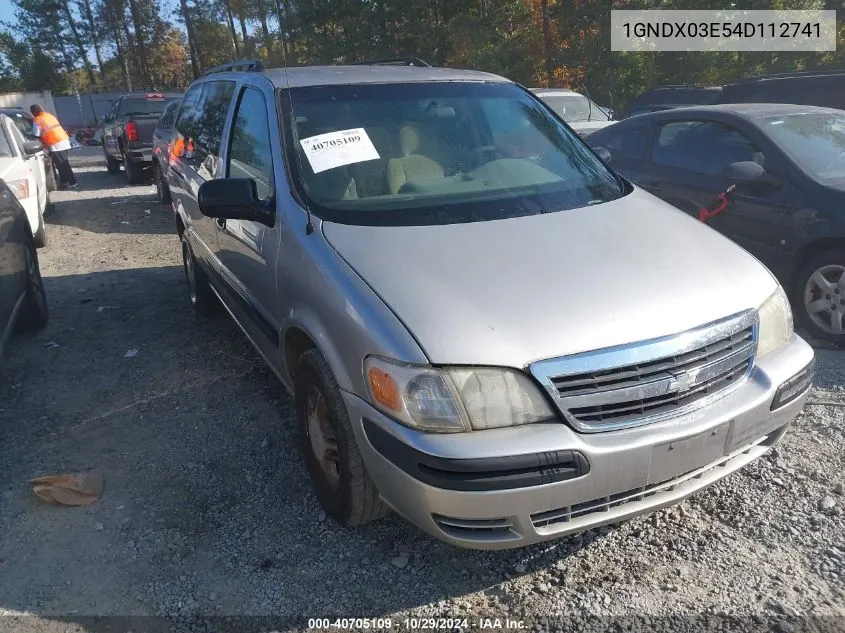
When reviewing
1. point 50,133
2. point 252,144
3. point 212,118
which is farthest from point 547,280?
point 50,133

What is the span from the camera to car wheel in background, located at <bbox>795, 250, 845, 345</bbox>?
4402 mm

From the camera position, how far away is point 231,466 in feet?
11.2

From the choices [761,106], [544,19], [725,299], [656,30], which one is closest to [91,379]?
[725,299]

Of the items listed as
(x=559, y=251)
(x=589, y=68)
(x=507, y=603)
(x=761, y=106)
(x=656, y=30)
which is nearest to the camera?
(x=507, y=603)

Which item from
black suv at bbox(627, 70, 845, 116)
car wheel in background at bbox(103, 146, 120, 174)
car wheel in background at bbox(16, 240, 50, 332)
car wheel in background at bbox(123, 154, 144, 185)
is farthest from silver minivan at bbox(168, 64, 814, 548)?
car wheel in background at bbox(103, 146, 120, 174)

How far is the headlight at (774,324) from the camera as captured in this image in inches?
102

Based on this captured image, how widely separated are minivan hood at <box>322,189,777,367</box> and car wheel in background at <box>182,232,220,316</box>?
2.96 meters

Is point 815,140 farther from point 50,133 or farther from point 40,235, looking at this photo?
point 50,133

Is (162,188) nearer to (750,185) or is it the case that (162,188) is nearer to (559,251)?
(750,185)

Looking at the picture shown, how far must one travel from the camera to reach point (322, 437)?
285 cm

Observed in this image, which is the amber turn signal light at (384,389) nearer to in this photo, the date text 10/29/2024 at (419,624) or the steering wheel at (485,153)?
the date text 10/29/2024 at (419,624)

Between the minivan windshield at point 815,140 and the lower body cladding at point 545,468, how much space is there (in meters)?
3.01

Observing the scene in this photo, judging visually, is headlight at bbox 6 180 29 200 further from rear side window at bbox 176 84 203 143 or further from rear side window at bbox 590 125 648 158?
rear side window at bbox 590 125 648 158

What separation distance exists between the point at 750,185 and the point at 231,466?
4103mm
